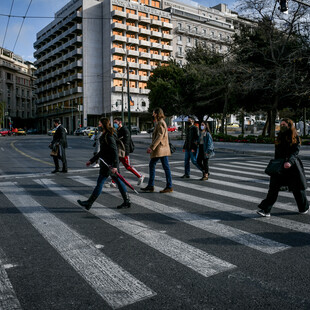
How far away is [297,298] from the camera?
2.79 meters

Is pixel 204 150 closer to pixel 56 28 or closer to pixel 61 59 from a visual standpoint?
pixel 61 59

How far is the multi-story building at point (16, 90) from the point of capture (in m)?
87.5

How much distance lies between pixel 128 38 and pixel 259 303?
63680 mm

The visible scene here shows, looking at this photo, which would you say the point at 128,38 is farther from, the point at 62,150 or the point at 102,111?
the point at 62,150

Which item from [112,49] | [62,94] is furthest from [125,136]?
[62,94]

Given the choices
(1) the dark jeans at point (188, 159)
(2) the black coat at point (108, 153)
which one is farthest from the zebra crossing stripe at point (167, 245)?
(1) the dark jeans at point (188, 159)

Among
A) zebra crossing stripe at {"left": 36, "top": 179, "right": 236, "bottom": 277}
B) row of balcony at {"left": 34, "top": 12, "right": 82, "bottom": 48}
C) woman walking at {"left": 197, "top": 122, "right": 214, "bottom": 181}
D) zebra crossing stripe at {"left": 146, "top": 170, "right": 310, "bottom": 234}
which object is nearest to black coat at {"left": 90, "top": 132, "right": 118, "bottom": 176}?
zebra crossing stripe at {"left": 36, "top": 179, "right": 236, "bottom": 277}

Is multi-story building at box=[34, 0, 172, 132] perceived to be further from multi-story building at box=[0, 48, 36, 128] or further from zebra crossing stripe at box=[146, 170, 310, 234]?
zebra crossing stripe at box=[146, 170, 310, 234]

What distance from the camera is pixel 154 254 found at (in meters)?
3.79

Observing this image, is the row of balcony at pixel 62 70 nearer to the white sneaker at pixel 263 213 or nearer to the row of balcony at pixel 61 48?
the row of balcony at pixel 61 48

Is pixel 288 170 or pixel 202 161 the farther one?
pixel 202 161

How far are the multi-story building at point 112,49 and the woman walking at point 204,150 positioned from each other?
163ft

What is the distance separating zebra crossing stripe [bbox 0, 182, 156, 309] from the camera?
9.46ft

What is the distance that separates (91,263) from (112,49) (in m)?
60.9
